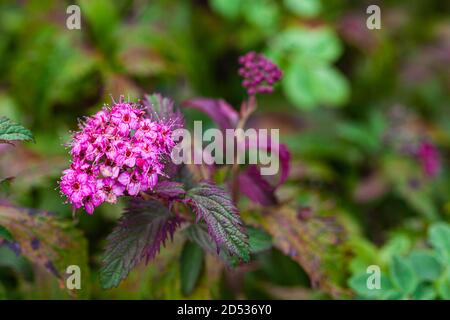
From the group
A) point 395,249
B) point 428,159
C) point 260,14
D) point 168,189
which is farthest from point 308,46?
point 168,189

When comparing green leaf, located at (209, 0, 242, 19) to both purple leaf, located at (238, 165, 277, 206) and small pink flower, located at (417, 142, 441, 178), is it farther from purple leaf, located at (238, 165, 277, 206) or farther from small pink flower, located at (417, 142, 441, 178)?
purple leaf, located at (238, 165, 277, 206)

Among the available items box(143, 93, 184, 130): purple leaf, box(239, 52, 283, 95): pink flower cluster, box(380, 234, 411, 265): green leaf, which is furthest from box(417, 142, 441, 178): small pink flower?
box(143, 93, 184, 130): purple leaf

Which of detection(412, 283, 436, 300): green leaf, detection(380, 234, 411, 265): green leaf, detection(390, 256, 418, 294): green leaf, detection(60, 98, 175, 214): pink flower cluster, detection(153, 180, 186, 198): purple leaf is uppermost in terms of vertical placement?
detection(60, 98, 175, 214): pink flower cluster

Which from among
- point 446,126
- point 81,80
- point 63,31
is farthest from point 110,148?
point 446,126

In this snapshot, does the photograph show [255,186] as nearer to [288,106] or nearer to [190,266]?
[190,266]

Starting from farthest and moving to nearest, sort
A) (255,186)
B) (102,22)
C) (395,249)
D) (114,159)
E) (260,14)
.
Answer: (260,14) → (102,22) → (395,249) → (255,186) → (114,159)
